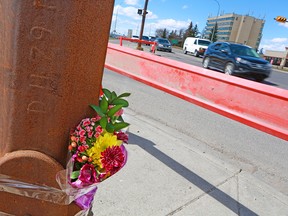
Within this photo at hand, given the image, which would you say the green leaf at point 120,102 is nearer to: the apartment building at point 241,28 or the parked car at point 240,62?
the parked car at point 240,62

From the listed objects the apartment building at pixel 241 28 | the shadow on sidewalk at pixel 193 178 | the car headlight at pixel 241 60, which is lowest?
the shadow on sidewalk at pixel 193 178

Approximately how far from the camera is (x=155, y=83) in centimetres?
417

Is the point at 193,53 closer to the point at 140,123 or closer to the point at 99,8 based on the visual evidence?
the point at 140,123

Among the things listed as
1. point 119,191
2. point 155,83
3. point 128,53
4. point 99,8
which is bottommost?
point 119,191

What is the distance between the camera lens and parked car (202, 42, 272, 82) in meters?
11.4

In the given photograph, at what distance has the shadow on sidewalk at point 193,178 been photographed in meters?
2.42

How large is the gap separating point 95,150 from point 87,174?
0.37 ft

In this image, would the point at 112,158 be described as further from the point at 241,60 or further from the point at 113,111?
the point at 241,60

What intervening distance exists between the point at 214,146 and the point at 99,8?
10.9 feet

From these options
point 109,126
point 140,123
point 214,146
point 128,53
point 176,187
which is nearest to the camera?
point 109,126

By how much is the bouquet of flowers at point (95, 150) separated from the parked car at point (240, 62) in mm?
11231

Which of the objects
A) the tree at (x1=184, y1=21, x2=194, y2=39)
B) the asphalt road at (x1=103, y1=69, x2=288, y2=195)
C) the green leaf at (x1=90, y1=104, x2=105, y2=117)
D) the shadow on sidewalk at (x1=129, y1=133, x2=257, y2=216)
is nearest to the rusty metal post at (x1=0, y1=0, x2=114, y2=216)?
the green leaf at (x1=90, y1=104, x2=105, y2=117)

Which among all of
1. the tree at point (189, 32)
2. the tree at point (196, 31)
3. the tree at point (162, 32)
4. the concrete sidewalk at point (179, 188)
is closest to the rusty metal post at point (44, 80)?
the concrete sidewalk at point (179, 188)

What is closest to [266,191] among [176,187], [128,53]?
[176,187]
